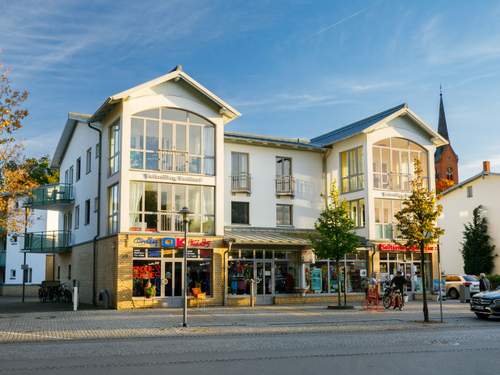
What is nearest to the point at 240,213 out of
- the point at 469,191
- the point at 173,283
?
the point at 173,283

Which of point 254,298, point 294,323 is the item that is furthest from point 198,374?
point 254,298

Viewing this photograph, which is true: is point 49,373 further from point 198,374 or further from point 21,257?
point 21,257

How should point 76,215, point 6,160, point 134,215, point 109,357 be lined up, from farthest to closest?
point 76,215 → point 134,215 → point 6,160 → point 109,357

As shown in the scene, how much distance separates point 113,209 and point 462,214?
1364 inches

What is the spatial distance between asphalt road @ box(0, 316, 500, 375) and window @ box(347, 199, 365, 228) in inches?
716

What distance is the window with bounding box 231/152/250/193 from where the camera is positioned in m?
33.0

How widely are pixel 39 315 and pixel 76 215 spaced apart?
12894 millimetres

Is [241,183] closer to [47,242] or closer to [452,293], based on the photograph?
[47,242]

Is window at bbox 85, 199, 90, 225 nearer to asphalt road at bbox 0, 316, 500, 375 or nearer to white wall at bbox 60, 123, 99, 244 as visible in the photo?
white wall at bbox 60, 123, 99, 244

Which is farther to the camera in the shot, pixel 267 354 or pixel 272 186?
pixel 272 186

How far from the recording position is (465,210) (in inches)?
2071

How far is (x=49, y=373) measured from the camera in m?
9.70

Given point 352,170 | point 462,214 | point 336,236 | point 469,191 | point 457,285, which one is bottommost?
point 457,285

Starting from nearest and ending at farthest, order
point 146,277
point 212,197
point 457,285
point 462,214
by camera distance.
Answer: point 146,277, point 212,197, point 457,285, point 462,214
